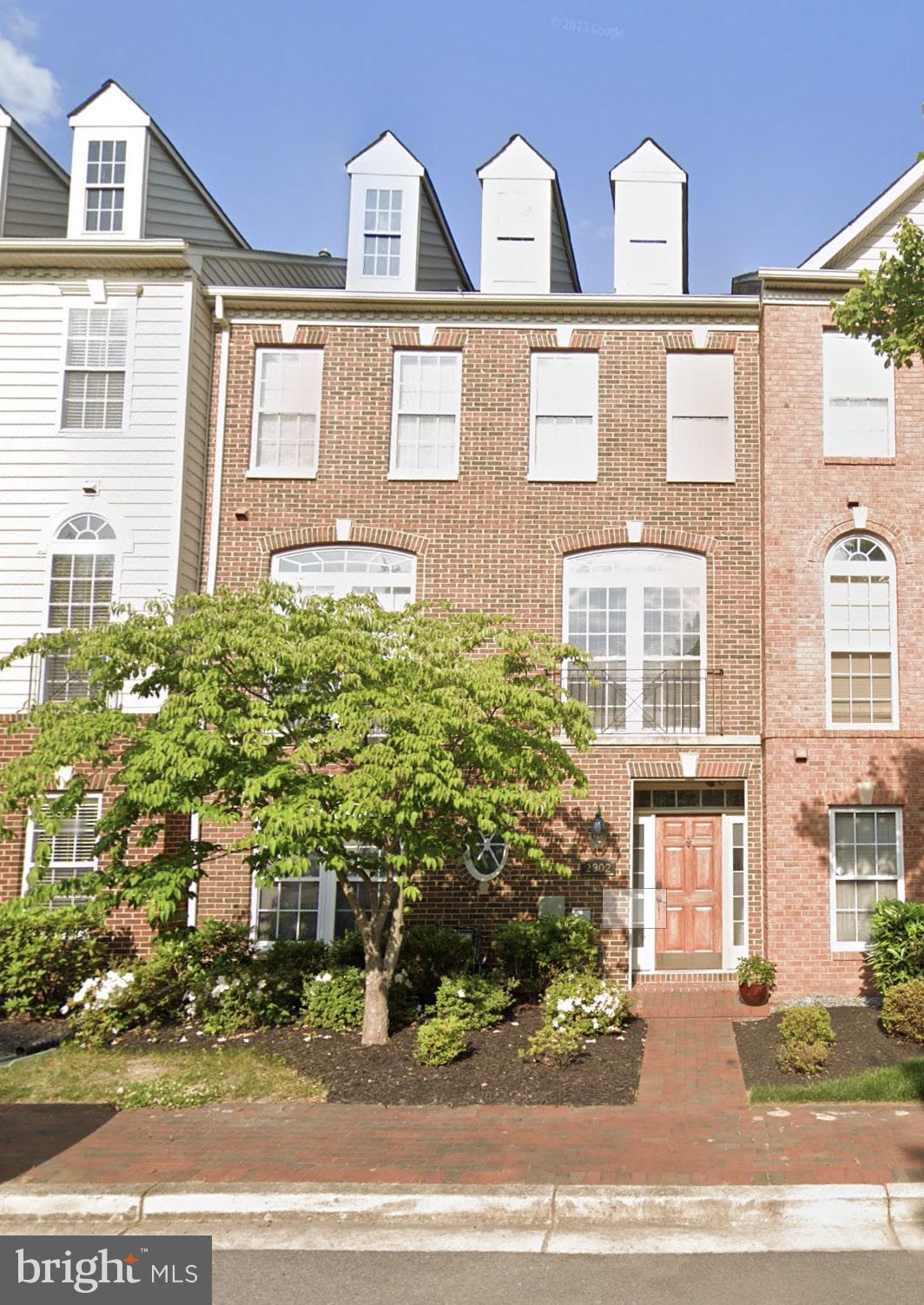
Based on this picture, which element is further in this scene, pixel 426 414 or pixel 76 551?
pixel 426 414

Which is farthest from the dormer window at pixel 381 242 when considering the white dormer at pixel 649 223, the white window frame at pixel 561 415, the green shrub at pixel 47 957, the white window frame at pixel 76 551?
the green shrub at pixel 47 957

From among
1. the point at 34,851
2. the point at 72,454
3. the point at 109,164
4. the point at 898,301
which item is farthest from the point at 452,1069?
the point at 109,164

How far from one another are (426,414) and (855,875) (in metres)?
8.26

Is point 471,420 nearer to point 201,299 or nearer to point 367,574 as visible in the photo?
point 367,574

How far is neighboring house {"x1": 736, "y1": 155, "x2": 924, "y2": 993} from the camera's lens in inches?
547

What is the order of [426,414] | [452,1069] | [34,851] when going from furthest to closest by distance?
[426,414], [34,851], [452,1069]

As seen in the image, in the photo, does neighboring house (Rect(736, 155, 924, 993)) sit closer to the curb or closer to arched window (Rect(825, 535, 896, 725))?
arched window (Rect(825, 535, 896, 725))

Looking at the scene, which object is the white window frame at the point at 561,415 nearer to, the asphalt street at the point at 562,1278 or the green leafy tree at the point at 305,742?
the green leafy tree at the point at 305,742

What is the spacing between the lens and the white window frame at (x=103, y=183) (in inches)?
635

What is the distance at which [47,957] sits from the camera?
519 inches

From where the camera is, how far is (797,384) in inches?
584

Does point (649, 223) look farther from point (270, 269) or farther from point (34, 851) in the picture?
point (34, 851)

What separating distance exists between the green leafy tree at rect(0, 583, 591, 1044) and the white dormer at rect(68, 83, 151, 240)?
7.52 m

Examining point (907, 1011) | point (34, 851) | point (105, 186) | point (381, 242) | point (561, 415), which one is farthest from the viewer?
point (381, 242)
